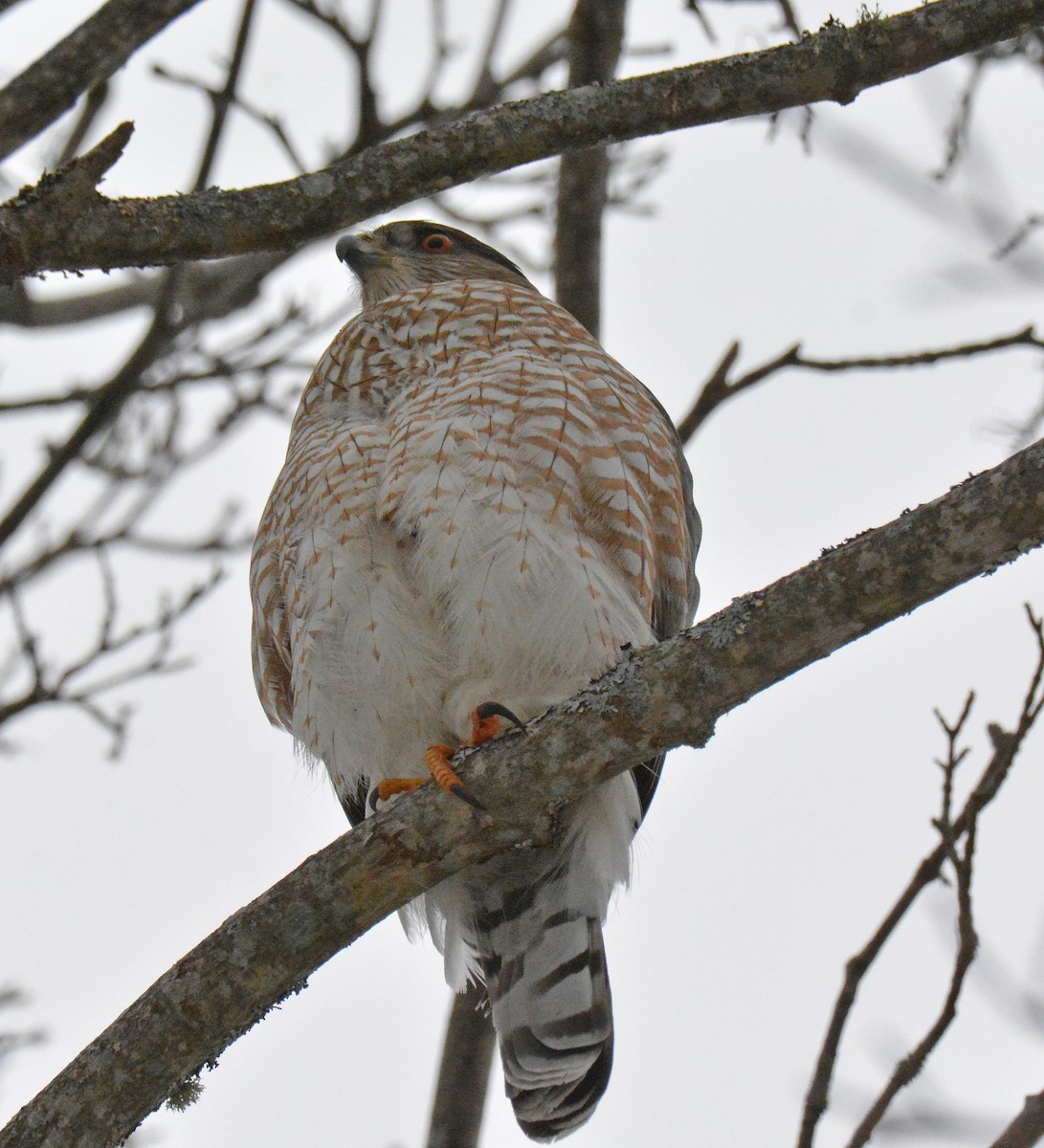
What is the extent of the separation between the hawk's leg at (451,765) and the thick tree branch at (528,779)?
3 cm

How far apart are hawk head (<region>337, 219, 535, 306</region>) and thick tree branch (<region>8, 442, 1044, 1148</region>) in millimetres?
2818

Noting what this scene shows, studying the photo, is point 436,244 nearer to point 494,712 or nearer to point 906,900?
point 494,712

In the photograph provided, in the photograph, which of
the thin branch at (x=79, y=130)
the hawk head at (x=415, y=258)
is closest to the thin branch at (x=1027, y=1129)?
the hawk head at (x=415, y=258)

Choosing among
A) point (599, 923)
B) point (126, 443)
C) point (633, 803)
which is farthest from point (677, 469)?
point (126, 443)

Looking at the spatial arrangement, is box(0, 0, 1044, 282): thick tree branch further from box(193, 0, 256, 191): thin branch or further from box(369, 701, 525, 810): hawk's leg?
box(193, 0, 256, 191): thin branch

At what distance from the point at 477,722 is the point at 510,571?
394 mm

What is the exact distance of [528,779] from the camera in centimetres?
284

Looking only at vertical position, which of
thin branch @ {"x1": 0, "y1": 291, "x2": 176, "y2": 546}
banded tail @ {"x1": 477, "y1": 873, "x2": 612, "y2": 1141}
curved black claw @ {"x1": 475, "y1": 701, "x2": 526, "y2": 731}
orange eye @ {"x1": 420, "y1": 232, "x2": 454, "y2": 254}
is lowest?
banded tail @ {"x1": 477, "y1": 873, "x2": 612, "y2": 1141}

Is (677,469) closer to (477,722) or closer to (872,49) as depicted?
(477,722)

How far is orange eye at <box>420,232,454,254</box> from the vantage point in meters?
5.52

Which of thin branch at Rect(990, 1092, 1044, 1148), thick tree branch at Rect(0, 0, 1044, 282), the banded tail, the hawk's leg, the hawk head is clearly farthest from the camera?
the hawk head

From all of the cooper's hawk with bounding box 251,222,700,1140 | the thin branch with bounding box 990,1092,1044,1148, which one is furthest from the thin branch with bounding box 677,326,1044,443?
the thin branch with bounding box 990,1092,1044,1148

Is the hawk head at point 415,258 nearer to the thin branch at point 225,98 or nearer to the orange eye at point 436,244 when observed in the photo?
the orange eye at point 436,244

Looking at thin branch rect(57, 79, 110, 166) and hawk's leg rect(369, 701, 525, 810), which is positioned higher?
thin branch rect(57, 79, 110, 166)
